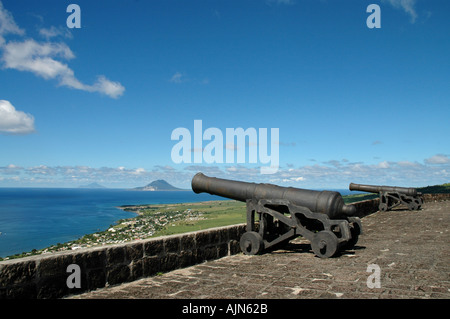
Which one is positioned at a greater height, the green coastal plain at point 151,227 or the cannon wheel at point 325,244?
the cannon wheel at point 325,244

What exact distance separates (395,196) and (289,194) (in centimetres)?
1381

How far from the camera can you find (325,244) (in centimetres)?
640

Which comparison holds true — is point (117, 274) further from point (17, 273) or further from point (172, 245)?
point (17, 273)

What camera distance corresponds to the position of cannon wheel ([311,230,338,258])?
6.30m

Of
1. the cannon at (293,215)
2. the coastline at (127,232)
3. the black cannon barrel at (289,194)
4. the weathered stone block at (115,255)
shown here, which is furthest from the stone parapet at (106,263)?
the black cannon barrel at (289,194)

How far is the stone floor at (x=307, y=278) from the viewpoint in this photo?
13.9 feet

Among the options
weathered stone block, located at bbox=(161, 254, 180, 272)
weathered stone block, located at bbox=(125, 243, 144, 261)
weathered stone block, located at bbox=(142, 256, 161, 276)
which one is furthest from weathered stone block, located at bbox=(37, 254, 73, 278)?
weathered stone block, located at bbox=(161, 254, 180, 272)

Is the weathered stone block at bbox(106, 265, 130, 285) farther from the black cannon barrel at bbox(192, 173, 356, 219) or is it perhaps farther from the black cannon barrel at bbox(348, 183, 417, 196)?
the black cannon barrel at bbox(348, 183, 417, 196)

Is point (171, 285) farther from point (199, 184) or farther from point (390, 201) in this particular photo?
point (390, 201)

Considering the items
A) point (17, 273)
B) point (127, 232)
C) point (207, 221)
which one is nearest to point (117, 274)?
point (17, 273)

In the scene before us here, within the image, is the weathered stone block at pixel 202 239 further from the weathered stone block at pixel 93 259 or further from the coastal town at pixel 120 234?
the coastal town at pixel 120 234

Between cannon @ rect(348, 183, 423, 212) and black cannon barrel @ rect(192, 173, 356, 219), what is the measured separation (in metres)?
12.5
